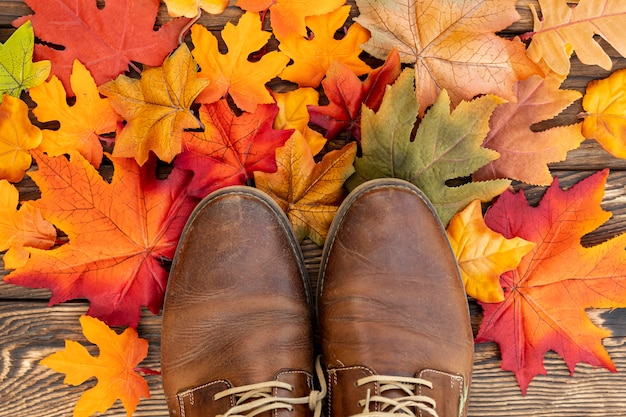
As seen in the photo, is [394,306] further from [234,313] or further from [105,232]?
[105,232]

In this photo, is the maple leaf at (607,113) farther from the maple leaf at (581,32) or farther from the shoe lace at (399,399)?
the shoe lace at (399,399)

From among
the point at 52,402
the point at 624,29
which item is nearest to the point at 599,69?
the point at 624,29

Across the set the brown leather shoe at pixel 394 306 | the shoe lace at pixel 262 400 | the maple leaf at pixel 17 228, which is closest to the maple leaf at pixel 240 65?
Answer: the brown leather shoe at pixel 394 306

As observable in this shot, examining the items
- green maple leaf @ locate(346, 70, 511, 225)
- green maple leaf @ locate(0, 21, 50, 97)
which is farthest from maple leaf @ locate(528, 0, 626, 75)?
green maple leaf @ locate(0, 21, 50, 97)

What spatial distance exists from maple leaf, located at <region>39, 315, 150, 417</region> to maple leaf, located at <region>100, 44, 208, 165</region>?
343 millimetres

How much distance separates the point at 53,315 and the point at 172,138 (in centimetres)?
45

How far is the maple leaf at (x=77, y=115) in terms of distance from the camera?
3.09 ft

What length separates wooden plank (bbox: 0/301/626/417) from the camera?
1044 mm

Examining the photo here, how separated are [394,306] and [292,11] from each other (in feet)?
1.90

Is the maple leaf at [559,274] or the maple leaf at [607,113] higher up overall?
the maple leaf at [607,113]

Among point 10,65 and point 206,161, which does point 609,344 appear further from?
point 10,65

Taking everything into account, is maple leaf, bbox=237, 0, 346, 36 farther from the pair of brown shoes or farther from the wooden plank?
the wooden plank

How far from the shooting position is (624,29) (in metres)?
0.95

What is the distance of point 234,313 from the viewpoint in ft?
3.24
